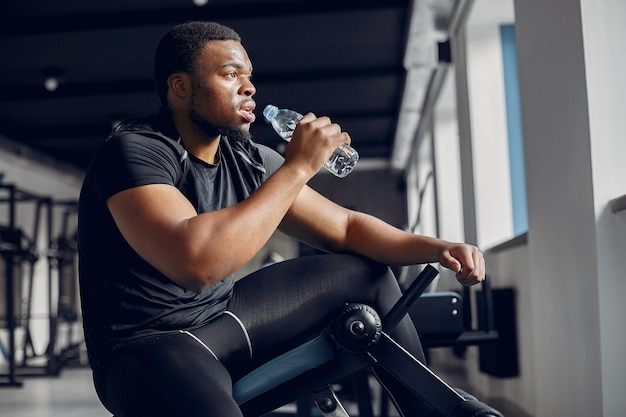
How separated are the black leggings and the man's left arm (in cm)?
6

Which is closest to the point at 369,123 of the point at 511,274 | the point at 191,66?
the point at 511,274

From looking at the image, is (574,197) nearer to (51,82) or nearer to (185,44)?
(185,44)

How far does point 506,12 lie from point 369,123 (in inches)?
182

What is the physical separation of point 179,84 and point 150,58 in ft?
15.3

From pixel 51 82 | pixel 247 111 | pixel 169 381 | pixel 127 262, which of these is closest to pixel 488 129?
pixel 247 111

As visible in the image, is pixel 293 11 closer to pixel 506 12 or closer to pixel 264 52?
pixel 264 52

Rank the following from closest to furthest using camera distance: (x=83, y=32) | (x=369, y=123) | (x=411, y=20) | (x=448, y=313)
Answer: (x=448, y=313) < (x=411, y=20) < (x=83, y=32) < (x=369, y=123)

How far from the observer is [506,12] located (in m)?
4.19

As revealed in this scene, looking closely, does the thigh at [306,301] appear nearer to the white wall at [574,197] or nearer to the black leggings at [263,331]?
the black leggings at [263,331]

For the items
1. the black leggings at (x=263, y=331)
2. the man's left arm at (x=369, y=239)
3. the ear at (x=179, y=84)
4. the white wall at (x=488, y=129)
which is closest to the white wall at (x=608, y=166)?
the man's left arm at (x=369, y=239)

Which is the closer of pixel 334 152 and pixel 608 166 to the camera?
pixel 334 152

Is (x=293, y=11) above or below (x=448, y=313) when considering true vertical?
above

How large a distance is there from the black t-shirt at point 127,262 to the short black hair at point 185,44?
15 centimetres

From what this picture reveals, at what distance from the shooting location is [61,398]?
4484 mm
